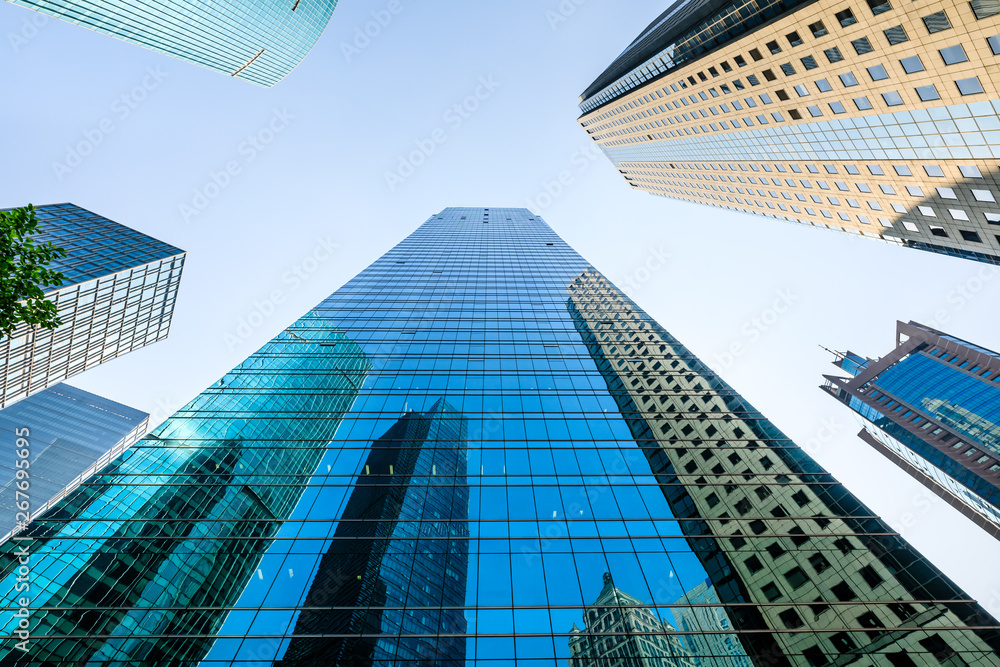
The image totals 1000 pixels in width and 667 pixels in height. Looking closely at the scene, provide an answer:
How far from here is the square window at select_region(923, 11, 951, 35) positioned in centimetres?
2383

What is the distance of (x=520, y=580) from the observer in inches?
667

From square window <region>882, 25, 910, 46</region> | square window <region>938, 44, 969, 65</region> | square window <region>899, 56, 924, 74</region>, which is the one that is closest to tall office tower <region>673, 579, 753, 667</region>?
square window <region>938, 44, 969, 65</region>

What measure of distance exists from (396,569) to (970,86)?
133 feet

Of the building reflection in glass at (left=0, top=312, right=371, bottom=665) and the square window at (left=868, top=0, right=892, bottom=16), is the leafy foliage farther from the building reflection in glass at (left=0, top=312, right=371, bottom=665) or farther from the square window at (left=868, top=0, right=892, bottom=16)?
the square window at (left=868, top=0, right=892, bottom=16)

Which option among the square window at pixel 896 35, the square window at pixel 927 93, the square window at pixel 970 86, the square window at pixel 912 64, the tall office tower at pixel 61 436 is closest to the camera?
the square window at pixel 970 86

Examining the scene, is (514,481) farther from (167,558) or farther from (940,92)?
(940,92)

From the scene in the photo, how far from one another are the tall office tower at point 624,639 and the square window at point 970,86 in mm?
33646

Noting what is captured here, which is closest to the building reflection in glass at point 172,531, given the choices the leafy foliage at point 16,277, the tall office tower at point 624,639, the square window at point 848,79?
the leafy foliage at point 16,277

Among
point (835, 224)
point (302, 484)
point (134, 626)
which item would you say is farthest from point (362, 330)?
point (835, 224)

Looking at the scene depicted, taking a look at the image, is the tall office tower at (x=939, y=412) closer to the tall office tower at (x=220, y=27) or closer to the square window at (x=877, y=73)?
the square window at (x=877, y=73)

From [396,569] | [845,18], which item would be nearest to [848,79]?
[845,18]

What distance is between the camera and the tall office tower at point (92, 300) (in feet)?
153

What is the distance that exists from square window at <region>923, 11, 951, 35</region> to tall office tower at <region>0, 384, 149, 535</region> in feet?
337

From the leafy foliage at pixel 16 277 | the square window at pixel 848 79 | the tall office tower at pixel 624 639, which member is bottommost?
the tall office tower at pixel 624 639
